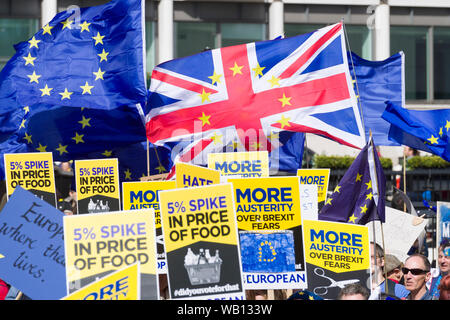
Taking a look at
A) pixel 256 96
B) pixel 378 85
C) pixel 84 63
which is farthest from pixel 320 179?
pixel 84 63

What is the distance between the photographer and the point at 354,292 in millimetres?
5395

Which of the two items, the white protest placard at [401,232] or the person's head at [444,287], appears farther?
the white protest placard at [401,232]

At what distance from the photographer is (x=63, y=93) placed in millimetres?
9211

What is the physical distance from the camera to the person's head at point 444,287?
5797 millimetres

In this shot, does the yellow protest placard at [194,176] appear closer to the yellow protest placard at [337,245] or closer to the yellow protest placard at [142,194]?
the yellow protest placard at [142,194]

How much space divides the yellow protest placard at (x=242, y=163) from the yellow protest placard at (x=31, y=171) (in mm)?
2174

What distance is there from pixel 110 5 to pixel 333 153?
39.1ft

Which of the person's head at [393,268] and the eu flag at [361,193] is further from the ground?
the eu flag at [361,193]

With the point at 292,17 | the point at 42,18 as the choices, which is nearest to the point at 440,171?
the point at 292,17

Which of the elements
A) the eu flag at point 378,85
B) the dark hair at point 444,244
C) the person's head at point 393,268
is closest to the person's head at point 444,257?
the dark hair at point 444,244

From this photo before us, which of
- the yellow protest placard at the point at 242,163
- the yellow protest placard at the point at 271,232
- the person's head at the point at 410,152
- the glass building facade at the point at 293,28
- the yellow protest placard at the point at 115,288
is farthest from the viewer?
the glass building facade at the point at 293,28

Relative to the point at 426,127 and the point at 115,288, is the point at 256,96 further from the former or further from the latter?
the point at 115,288

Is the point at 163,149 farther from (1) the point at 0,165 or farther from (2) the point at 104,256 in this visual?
(2) the point at 104,256

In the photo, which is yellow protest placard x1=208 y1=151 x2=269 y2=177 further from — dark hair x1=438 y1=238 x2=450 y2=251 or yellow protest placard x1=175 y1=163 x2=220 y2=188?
dark hair x1=438 y1=238 x2=450 y2=251
